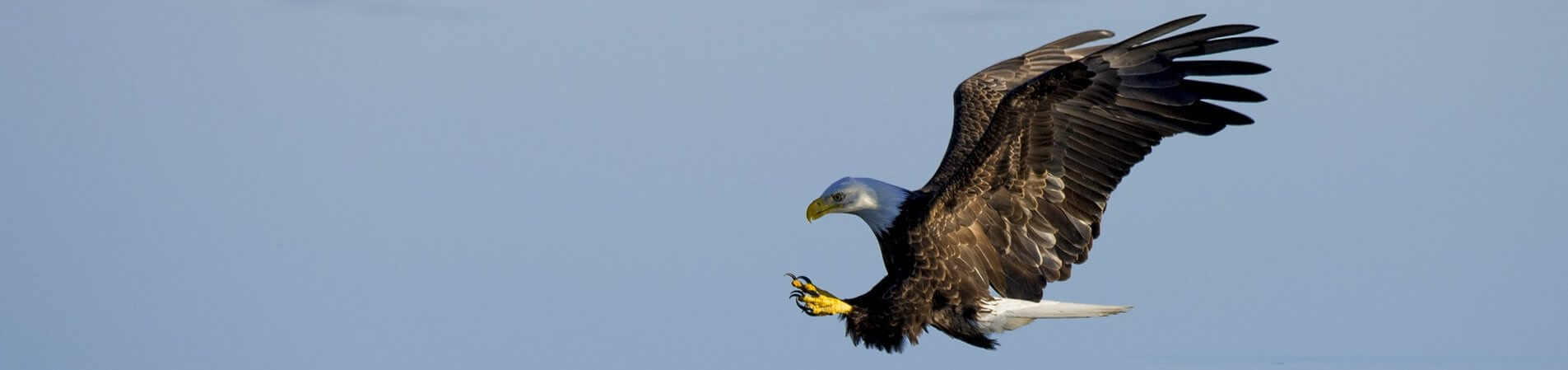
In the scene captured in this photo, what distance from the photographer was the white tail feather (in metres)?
7.04

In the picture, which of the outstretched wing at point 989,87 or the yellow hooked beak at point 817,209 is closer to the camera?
the yellow hooked beak at point 817,209

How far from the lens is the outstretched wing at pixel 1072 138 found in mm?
6508

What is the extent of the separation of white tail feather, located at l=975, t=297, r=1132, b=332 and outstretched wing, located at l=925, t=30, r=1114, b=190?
490mm

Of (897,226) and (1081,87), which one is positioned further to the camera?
(897,226)

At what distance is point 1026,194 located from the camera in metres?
6.79

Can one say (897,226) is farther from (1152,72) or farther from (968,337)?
(1152,72)

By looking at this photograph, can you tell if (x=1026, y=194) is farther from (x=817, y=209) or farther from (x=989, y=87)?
(x=989, y=87)

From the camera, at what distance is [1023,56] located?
341 inches

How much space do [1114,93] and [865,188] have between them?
3.28 ft

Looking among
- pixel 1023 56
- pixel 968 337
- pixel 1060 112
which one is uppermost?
pixel 1023 56

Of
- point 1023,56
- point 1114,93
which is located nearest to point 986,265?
point 1114,93

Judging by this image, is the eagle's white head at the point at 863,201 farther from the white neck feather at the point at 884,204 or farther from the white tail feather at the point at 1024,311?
the white tail feather at the point at 1024,311

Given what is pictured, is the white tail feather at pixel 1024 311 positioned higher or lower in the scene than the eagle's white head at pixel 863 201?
lower

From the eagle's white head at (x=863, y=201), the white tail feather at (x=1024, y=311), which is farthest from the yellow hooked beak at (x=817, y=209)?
the white tail feather at (x=1024, y=311)
